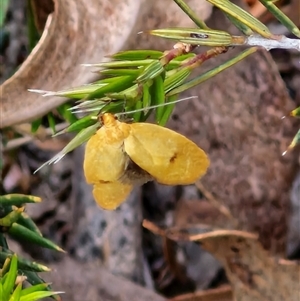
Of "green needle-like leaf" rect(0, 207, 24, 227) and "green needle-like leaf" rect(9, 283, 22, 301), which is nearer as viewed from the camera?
"green needle-like leaf" rect(9, 283, 22, 301)

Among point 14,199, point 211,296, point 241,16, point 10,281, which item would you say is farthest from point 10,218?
point 211,296

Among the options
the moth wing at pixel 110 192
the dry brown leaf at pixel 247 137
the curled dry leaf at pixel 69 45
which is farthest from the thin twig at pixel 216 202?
the moth wing at pixel 110 192

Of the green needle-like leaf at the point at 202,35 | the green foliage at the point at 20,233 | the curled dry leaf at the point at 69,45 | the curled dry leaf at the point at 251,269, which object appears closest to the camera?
the green needle-like leaf at the point at 202,35

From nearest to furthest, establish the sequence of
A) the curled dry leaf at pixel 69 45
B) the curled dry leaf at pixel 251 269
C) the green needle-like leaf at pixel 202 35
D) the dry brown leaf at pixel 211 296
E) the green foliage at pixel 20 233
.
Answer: the green needle-like leaf at pixel 202 35, the green foliage at pixel 20 233, the curled dry leaf at pixel 69 45, the curled dry leaf at pixel 251 269, the dry brown leaf at pixel 211 296

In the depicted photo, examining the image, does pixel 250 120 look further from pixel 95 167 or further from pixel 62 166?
pixel 95 167

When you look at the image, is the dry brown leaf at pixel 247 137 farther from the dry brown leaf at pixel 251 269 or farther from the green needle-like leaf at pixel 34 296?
the green needle-like leaf at pixel 34 296

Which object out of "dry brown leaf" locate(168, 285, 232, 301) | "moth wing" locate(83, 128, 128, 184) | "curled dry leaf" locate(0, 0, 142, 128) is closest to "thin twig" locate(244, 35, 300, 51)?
"moth wing" locate(83, 128, 128, 184)

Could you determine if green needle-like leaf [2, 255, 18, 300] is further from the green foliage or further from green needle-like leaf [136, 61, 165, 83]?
green needle-like leaf [136, 61, 165, 83]

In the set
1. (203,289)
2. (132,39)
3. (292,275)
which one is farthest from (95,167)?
(203,289)
